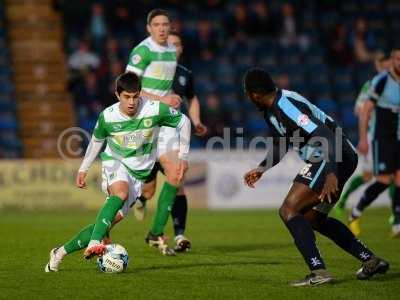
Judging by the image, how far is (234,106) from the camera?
69.4 ft

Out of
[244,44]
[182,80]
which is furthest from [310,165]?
[244,44]

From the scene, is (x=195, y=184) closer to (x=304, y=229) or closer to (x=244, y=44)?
(x=244, y=44)

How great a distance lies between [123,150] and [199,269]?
1.24 m

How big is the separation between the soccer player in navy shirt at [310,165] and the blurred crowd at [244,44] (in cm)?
1230

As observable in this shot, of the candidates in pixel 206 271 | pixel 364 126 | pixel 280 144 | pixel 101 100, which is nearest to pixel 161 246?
pixel 206 271

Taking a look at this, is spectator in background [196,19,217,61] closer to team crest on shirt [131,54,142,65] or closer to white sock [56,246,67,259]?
team crest on shirt [131,54,142,65]

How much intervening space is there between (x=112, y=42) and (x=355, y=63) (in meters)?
5.44

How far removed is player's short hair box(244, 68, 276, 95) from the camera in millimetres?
7723

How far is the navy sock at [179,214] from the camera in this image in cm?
1065

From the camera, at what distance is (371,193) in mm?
12539

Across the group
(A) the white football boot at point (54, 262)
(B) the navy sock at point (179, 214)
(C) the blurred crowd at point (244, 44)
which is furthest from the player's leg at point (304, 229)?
(C) the blurred crowd at point (244, 44)

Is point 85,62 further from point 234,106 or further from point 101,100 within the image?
point 234,106

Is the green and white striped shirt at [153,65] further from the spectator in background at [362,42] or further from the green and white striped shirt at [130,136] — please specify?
the spectator in background at [362,42]

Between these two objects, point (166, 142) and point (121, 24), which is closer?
point (166, 142)
